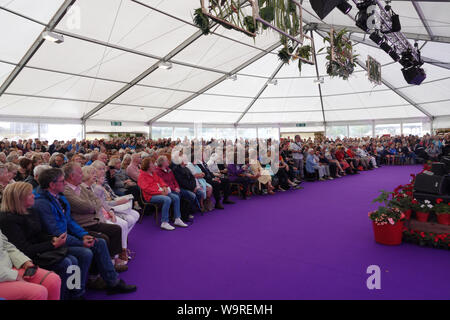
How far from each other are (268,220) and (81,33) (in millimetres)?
8119

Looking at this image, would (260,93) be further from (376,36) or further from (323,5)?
(323,5)

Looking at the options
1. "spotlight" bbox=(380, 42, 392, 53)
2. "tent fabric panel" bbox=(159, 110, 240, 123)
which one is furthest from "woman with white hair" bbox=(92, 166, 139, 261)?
"tent fabric panel" bbox=(159, 110, 240, 123)

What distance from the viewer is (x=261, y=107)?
1961 cm

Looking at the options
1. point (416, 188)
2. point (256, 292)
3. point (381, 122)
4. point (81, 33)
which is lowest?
point (256, 292)

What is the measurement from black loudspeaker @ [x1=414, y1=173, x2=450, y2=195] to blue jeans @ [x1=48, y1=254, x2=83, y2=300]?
4.05m

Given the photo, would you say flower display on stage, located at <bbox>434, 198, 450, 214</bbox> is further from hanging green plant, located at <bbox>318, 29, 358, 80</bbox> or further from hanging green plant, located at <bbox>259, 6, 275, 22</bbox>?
hanging green plant, located at <bbox>318, 29, 358, 80</bbox>

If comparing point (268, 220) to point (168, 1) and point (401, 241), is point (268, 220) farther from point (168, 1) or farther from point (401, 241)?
point (168, 1)

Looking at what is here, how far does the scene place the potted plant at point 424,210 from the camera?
10.8ft

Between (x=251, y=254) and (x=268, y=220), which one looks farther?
(x=268, y=220)

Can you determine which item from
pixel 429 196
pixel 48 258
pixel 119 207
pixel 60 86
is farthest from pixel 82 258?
pixel 60 86

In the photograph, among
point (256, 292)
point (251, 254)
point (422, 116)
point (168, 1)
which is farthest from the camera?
point (422, 116)

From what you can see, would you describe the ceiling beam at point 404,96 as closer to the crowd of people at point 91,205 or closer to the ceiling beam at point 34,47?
the crowd of people at point 91,205

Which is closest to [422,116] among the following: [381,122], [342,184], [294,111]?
[381,122]

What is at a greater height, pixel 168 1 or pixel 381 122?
pixel 168 1
